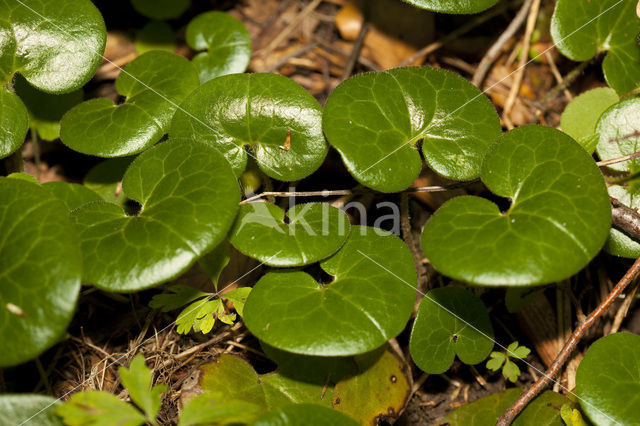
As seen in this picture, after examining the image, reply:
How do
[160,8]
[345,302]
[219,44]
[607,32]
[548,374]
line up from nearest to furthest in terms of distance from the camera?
[345,302] → [548,374] → [607,32] → [219,44] → [160,8]

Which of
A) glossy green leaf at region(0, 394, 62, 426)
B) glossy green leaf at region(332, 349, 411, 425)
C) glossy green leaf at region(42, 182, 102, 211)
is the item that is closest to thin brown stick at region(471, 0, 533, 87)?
glossy green leaf at region(332, 349, 411, 425)

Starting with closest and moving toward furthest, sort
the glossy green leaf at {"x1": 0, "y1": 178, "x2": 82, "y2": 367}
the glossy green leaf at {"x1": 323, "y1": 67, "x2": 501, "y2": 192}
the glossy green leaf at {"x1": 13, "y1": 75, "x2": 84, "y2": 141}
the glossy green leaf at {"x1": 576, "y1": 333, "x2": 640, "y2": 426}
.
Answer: the glossy green leaf at {"x1": 0, "y1": 178, "x2": 82, "y2": 367} → the glossy green leaf at {"x1": 576, "y1": 333, "x2": 640, "y2": 426} → the glossy green leaf at {"x1": 323, "y1": 67, "x2": 501, "y2": 192} → the glossy green leaf at {"x1": 13, "y1": 75, "x2": 84, "y2": 141}

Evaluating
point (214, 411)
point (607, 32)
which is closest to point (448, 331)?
point (214, 411)

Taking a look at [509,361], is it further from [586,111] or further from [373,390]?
[586,111]

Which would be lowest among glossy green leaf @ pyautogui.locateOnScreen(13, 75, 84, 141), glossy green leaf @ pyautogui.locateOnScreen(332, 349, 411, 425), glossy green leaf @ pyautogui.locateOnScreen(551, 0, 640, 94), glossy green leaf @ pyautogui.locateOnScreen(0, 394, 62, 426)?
glossy green leaf @ pyautogui.locateOnScreen(332, 349, 411, 425)

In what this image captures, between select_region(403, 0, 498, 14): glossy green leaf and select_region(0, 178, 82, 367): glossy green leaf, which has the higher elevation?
select_region(403, 0, 498, 14): glossy green leaf

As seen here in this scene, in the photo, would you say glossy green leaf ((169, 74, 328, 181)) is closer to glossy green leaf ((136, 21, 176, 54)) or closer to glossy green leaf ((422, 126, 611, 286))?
glossy green leaf ((422, 126, 611, 286))
